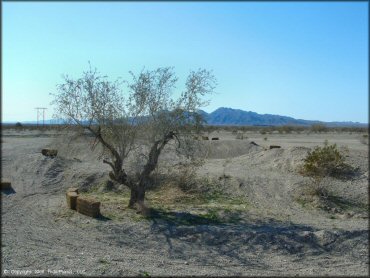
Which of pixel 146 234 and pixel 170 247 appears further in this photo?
pixel 146 234

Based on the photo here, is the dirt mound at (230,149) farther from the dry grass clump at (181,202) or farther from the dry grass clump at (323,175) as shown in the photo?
the dry grass clump at (181,202)

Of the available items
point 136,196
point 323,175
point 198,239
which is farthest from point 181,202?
point 323,175

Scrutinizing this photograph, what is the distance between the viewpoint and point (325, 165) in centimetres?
1922

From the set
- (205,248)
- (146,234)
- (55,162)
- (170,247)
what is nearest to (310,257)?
(205,248)

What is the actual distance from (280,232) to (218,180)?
7000 millimetres

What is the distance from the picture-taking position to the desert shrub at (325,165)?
18.8m

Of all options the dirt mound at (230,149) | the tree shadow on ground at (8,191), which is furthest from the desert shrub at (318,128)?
the tree shadow on ground at (8,191)

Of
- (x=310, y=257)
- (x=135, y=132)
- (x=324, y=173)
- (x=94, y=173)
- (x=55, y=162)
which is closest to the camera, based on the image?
(x=310, y=257)

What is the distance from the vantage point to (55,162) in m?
22.4

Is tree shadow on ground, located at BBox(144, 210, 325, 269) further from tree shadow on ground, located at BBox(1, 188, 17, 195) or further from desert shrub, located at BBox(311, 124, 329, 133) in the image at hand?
desert shrub, located at BBox(311, 124, 329, 133)

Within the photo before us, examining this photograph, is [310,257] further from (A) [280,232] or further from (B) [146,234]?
(B) [146,234]

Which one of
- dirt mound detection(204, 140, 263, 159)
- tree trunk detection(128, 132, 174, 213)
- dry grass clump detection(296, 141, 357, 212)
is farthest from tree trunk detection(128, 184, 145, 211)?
dirt mound detection(204, 140, 263, 159)

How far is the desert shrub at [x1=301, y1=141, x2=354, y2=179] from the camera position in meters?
18.8

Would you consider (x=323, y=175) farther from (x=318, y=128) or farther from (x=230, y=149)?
(x=318, y=128)
